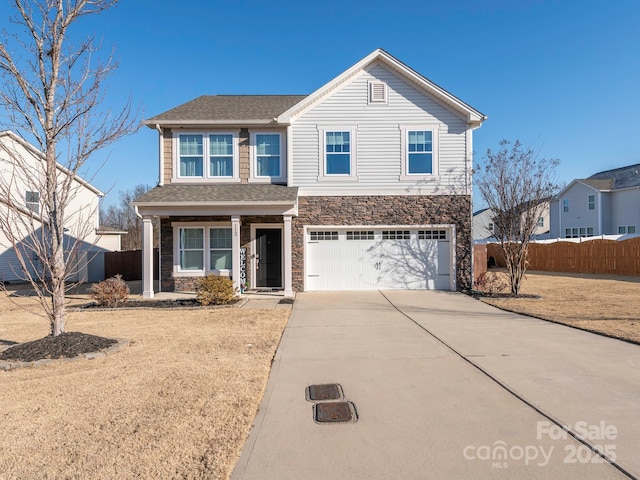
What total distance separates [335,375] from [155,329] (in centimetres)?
477

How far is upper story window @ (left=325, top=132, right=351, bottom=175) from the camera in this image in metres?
14.0

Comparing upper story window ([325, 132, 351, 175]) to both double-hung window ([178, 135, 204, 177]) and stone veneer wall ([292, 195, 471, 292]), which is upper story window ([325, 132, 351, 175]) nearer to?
stone veneer wall ([292, 195, 471, 292])

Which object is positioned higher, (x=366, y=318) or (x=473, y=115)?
(x=473, y=115)

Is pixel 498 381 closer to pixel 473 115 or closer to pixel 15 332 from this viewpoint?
pixel 15 332

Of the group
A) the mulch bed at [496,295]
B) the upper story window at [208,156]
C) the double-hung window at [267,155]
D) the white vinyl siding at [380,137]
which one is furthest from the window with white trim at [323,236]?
the mulch bed at [496,295]

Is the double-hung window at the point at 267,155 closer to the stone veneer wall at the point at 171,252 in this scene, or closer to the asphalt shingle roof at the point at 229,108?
the asphalt shingle roof at the point at 229,108

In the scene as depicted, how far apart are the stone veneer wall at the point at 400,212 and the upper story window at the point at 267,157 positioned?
1.52 metres

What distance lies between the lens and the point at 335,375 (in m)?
5.22

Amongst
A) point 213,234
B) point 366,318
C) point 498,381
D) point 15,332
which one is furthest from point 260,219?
point 498,381

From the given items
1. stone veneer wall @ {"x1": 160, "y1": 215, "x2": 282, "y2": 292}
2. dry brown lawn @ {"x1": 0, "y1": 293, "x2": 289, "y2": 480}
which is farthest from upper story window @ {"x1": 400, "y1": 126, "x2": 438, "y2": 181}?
dry brown lawn @ {"x1": 0, "y1": 293, "x2": 289, "y2": 480}

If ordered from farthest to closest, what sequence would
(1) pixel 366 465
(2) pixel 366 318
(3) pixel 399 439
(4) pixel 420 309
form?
(4) pixel 420 309, (2) pixel 366 318, (3) pixel 399 439, (1) pixel 366 465

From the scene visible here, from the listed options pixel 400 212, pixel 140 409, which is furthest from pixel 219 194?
pixel 140 409

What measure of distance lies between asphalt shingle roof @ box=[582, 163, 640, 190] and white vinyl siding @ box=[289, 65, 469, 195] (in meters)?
26.8

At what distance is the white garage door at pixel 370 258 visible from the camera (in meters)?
14.2
